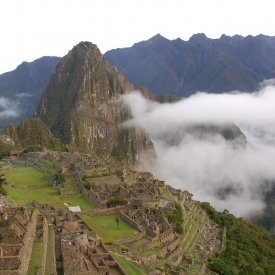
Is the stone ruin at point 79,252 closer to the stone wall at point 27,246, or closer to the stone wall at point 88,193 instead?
the stone wall at point 27,246

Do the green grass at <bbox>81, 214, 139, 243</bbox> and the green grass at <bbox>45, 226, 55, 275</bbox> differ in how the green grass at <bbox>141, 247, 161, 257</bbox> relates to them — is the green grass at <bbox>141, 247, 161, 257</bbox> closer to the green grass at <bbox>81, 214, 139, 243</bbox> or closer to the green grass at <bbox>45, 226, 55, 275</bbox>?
the green grass at <bbox>81, 214, 139, 243</bbox>

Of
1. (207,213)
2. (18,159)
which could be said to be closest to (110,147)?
(18,159)

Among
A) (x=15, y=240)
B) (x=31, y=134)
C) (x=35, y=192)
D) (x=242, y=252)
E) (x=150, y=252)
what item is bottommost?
(x=242, y=252)

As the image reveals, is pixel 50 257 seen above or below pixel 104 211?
above

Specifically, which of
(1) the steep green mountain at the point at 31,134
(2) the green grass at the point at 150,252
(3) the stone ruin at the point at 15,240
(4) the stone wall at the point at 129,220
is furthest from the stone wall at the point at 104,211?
(1) the steep green mountain at the point at 31,134

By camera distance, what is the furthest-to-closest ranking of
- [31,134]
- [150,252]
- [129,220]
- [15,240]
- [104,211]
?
[31,134] → [104,211] → [129,220] → [150,252] → [15,240]

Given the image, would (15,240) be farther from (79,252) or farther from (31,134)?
(31,134)

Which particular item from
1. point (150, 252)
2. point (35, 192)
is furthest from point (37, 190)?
point (150, 252)

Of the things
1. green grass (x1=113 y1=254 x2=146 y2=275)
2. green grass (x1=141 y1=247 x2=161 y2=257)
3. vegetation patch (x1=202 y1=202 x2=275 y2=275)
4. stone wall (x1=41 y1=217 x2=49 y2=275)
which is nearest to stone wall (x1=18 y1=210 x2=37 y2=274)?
stone wall (x1=41 y1=217 x2=49 y2=275)
